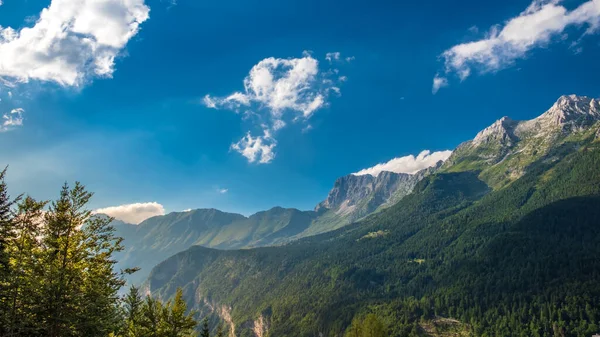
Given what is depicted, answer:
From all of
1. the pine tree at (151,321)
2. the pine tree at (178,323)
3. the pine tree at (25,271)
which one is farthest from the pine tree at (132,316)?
the pine tree at (25,271)

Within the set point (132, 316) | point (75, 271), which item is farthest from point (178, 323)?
point (75, 271)

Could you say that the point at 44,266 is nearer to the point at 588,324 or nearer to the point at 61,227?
the point at 61,227

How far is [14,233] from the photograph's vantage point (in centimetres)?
2616

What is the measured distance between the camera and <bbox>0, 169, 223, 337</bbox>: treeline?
22.8 metres

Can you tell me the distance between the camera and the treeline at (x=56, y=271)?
22.8 m

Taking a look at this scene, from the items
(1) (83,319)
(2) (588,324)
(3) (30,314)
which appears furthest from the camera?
(2) (588,324)

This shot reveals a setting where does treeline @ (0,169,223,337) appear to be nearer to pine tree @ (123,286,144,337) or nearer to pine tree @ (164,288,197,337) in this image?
pine tree @ (123,286,144,337)

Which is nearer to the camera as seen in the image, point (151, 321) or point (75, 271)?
point (75, 271)

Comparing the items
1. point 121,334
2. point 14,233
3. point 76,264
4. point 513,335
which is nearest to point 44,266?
point 76,264

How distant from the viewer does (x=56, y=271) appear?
78.8ft

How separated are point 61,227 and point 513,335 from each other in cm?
23972

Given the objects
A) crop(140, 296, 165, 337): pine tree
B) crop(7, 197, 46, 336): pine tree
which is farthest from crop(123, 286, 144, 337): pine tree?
crop(7, 197, 46, 336): pine tree

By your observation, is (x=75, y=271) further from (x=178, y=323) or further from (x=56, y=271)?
(x=178, y=323)

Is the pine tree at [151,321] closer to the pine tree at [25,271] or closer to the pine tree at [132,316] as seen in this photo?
the pine tree at [132,316]
